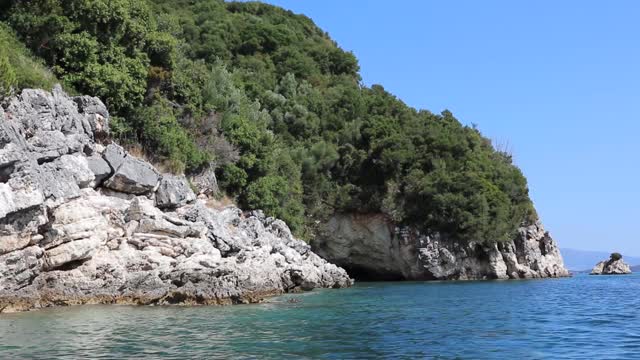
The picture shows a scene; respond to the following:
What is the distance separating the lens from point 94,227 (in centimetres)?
2509

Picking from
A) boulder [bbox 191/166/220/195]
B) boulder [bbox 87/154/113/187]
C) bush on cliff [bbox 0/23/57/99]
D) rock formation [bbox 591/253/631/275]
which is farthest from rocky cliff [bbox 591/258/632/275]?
bush on cliff [bbox 0/23/57/99]

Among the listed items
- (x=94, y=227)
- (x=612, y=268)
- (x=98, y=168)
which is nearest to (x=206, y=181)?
(x=98, y=168)

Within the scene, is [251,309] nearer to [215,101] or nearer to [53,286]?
[53,286]

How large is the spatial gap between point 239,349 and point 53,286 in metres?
11.6

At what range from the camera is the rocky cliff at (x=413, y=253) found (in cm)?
5362

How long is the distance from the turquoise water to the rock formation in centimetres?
6113

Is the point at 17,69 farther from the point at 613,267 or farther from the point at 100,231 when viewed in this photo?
the point at 613,267

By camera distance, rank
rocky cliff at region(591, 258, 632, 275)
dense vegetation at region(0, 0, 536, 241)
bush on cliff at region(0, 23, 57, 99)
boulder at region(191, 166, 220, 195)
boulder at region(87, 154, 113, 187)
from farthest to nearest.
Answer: rocky cliff at region(591, 258, 632, 275) → boulder at region(191, 166, 220, 195) → dense vegetation at region(0, 0, 536, 241) → boulder at region(87, 154, 113, 187) → bush on cliff at region(0, 23, 57, 99)

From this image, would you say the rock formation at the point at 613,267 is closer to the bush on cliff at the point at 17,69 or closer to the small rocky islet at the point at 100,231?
the small rocky islet at the point at 100,231

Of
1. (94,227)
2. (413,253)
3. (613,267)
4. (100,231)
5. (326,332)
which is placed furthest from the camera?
(613,267)

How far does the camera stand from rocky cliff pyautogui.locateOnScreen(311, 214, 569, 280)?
176 ft

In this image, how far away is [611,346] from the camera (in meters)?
15.7

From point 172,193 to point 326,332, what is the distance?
47.1 ft

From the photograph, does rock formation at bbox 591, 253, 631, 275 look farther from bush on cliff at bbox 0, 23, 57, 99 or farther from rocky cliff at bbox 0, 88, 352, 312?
bush on cliff at bbox 0, 23, 57, 99
